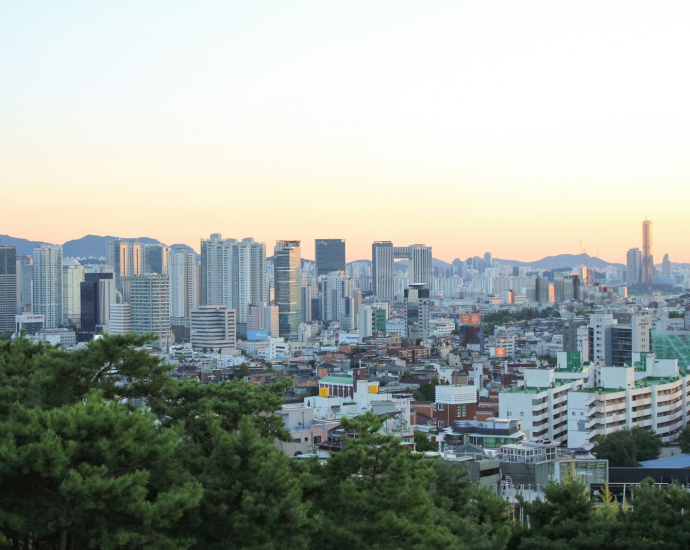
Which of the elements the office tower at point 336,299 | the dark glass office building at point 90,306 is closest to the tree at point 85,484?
the dark glass office building at point 90,306

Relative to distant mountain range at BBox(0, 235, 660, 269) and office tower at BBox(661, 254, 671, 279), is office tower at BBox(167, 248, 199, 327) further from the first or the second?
office tower at BBox(661, 254, 671, 279)

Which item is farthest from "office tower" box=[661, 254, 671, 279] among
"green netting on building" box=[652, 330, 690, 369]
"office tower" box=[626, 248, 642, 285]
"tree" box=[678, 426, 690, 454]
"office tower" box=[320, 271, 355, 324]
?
"tree" box=[678, 426, 690, 454]

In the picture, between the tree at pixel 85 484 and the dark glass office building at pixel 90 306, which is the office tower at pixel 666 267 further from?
the tree at pixel 85 484

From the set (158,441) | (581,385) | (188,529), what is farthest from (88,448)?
(581,385)

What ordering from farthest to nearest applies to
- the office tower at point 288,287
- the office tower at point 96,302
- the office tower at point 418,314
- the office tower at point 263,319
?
the office tower at point 288,287, the office tower at point 263,319, the office tower at point 96,302, the office tower at point 418,314

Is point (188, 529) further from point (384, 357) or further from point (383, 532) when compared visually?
point (384, 357)

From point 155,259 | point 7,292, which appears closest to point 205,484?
point 7,292
